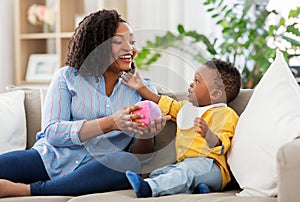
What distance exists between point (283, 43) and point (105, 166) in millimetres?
2067

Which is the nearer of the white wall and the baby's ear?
the baby's ear

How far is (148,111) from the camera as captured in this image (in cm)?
205

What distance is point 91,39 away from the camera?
2254mm

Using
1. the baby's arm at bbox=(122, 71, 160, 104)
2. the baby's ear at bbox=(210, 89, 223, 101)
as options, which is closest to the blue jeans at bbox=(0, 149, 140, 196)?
the baby's arm at bbox=(122, 71, 160, 104)

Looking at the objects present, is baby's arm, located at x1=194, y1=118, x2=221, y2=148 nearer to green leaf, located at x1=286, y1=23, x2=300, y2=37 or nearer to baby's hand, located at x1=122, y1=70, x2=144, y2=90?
baby's hand, located at x1=122, y1=70, x2=144, y2=90

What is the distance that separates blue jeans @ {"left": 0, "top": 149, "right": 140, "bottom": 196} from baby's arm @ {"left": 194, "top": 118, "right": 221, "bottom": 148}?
0.98ft

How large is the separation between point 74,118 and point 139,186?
17.1 inches

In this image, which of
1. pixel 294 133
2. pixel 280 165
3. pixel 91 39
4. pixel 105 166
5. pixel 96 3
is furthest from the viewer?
pixel 96 3

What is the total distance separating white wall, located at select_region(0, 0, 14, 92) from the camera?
4.37 metres

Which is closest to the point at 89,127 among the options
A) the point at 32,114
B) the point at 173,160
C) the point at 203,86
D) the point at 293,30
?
the point at 173,160

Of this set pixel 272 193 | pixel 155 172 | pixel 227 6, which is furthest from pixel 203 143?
pixel 227 6

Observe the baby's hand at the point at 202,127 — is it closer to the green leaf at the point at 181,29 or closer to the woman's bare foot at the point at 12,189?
the woman's bare foot at the point at 12,189

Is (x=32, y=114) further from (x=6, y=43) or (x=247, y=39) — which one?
(x=6, y=43)

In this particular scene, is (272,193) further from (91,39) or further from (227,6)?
(227,6)
